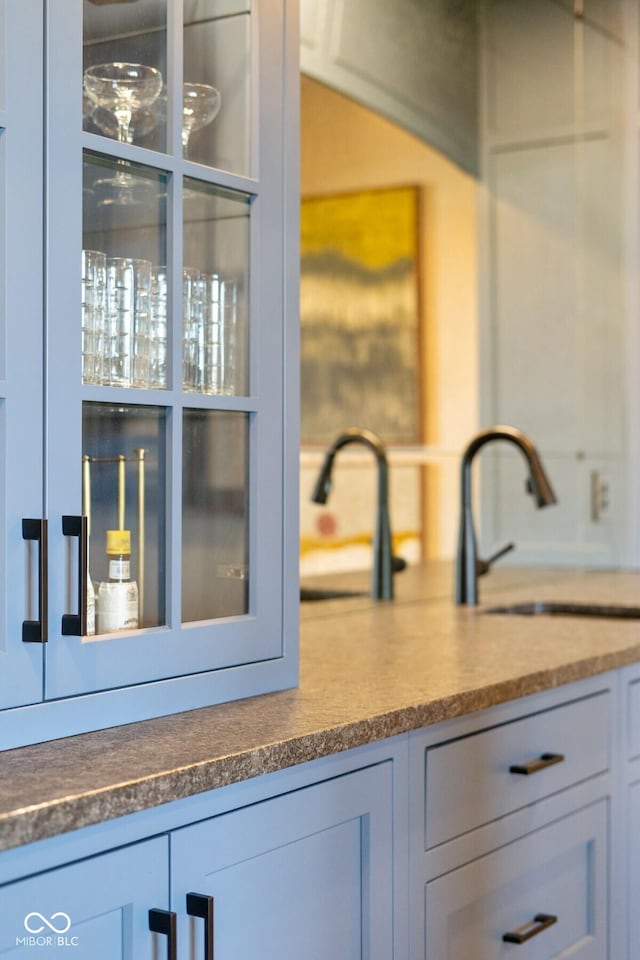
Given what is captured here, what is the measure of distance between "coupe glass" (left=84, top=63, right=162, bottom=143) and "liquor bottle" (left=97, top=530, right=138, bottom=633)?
0.45 metres

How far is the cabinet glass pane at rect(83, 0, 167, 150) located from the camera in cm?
130

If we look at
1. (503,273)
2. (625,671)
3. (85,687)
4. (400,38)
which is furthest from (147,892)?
(503,273)

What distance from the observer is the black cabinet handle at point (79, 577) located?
1229mm

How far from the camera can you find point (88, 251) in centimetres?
130

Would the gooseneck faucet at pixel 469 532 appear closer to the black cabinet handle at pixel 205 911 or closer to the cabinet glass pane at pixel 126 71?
the cabinet glass pane at pixel 126 71

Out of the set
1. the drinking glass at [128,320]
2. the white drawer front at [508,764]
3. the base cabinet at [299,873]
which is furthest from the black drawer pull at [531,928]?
the drinking glass at [128,320]

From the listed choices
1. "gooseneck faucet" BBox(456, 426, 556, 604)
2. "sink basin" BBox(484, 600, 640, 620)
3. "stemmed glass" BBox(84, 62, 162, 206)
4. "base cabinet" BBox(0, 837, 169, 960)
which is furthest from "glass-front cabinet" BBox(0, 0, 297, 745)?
"sink basin" BBox(484, 600, 640, 620)

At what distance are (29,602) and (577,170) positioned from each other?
249cm

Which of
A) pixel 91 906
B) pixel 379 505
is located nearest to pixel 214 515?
pixel 91 906

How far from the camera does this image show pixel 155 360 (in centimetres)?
139

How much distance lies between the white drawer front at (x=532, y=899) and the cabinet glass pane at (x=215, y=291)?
0.70m

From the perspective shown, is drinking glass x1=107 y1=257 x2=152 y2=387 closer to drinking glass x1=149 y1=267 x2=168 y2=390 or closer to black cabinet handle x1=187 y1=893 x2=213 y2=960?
drinking glass x1=149 y1=267 x2=168 y2=390

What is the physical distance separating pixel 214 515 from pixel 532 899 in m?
0.79

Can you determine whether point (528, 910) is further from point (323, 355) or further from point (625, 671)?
point (323, 355)
